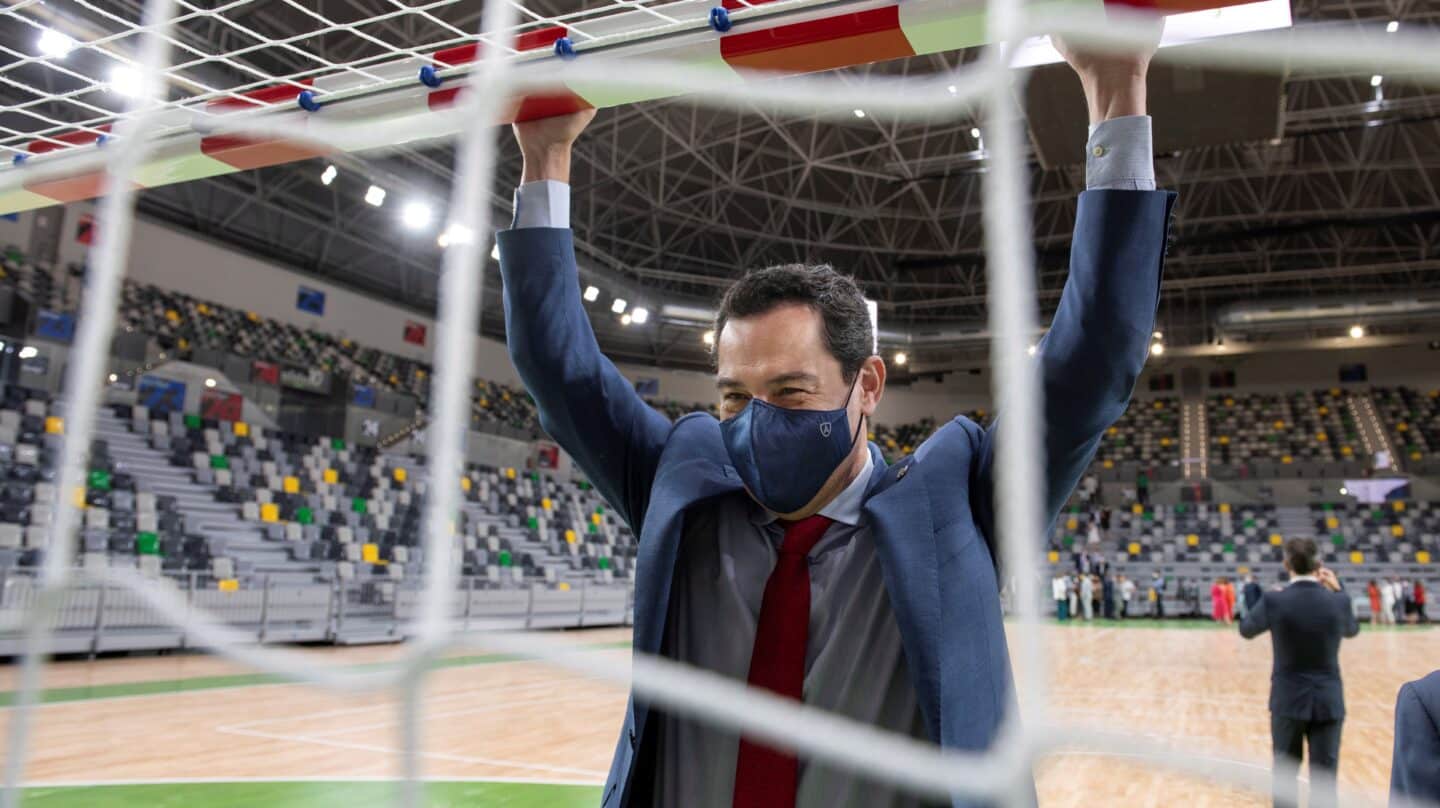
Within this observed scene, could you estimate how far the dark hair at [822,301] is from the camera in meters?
1.25

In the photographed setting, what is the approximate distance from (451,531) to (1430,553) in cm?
2541

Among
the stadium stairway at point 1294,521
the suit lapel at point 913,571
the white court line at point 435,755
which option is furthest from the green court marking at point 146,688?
the stadium stairway at point 1294,521

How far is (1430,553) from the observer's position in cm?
2089

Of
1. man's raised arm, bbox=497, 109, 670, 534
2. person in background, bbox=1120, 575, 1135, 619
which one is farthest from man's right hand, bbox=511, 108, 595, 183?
person in background, bbox=1120, 575, 1135, 619

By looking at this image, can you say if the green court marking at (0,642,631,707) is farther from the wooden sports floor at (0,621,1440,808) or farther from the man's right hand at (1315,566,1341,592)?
the man's right hand at (1315,566,1341,592)

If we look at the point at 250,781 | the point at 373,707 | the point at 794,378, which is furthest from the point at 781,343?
the point at 373,707

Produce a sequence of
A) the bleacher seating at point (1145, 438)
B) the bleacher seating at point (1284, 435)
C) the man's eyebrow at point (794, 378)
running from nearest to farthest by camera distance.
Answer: the man's eyebrow at point (794, 378), the bleacher seating at point (1284, 435), the bleacher seating at point (1145, 438)

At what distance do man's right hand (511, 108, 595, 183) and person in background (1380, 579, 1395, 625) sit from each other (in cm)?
2148

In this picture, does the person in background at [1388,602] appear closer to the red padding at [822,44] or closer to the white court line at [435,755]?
the white court line at [435,755]

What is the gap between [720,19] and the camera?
5.11ft

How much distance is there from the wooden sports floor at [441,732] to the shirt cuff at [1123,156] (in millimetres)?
1414

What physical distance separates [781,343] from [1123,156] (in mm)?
452

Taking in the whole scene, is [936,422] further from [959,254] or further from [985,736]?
[985,736]

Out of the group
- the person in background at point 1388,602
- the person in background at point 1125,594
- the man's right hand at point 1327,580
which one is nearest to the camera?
the man's right hand at point 1327,580
